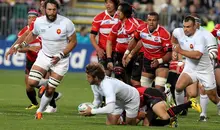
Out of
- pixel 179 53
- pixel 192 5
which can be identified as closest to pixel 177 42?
pixel 179 53

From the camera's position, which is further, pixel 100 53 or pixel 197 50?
pixel 100 53

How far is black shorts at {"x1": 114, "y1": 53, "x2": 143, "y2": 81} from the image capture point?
20516 mm

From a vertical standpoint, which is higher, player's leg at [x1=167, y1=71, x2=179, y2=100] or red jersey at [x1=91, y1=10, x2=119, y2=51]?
red jersey at [x1=91, y1=10, x2=119, y2=51]

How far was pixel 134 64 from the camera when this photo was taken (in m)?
20.7

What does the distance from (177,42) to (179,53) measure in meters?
0.79

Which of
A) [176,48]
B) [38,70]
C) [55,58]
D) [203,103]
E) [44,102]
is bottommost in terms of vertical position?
[203,103]

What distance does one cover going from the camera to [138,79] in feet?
67.4

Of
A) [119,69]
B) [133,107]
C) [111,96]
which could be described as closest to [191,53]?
[133,107]

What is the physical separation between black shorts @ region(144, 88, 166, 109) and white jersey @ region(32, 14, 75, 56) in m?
2.60

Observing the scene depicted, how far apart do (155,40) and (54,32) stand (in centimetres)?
287

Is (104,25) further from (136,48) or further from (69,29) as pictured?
(69,29)

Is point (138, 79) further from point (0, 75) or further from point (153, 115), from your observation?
point (0, 75)

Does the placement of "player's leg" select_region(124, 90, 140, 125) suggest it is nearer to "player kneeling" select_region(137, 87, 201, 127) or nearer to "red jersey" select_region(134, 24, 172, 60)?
"player kneeling" select_region(137, 87, 201, 127)

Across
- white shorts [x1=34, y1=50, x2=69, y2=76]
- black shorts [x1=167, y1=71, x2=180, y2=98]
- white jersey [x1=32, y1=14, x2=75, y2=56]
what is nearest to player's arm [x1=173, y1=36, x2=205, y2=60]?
white jersey [x1=32, y1=14, x2=75, y2=56]
